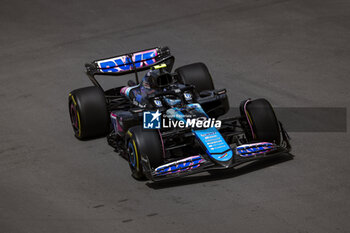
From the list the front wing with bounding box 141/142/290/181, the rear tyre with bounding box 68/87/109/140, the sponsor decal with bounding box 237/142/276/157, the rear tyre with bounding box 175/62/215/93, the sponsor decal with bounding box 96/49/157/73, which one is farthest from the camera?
the sponsor decal with bounding box 96/49/157/73

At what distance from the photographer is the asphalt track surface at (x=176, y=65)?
34.3 feet

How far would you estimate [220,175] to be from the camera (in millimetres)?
11734

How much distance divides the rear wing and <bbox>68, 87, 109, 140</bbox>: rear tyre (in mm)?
778

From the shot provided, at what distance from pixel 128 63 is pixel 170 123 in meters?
2.91

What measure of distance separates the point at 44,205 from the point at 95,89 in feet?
10.7

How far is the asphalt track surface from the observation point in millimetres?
10461

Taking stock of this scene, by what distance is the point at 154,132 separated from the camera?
11.6 metres

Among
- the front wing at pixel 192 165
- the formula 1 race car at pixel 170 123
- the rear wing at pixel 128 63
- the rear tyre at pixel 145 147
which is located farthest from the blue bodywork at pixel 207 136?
the rear wing at pixel 128 63

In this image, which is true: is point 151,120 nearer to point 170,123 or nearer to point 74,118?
point 170,123

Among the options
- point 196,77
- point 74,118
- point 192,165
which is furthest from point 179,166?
point 74,118

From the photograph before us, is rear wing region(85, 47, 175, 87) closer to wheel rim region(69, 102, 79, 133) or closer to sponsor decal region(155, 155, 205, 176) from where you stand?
wheel rim region(69, 102, 79, 133)

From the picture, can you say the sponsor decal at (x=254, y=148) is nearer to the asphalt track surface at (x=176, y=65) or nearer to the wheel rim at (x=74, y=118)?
the asphalt track surface at (x=176, y=65)

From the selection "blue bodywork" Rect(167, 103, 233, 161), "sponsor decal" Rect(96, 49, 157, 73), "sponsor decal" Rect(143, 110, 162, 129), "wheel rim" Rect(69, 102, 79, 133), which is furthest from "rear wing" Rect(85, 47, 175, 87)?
"sponsor decal" Rect(143, 110, 162, 129)

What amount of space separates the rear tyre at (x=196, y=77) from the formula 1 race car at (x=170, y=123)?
0.07 ft
